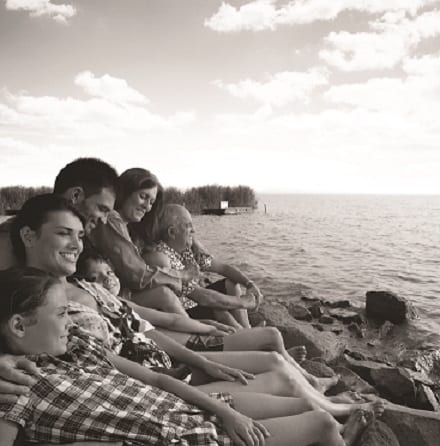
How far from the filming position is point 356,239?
100 feet

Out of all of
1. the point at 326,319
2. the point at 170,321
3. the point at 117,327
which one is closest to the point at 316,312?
the point at 326,319

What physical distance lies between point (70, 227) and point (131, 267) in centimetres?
109

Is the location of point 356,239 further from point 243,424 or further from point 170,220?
point 243,424

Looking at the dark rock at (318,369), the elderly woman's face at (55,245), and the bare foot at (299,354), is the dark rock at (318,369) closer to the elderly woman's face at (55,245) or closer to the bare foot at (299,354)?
the bare foot at (299,354)

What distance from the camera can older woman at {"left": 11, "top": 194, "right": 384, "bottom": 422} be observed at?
103 inches

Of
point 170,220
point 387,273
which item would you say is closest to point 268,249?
point 387,273

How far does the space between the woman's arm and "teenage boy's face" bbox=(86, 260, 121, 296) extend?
4.76 feet

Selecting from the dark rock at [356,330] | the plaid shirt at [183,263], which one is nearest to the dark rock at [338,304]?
the dark rock at [356,330]

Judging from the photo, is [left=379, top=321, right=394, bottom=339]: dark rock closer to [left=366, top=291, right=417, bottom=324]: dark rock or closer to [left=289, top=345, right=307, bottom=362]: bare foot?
[left=366, top=291, right=417, bottom=324]: dark rock

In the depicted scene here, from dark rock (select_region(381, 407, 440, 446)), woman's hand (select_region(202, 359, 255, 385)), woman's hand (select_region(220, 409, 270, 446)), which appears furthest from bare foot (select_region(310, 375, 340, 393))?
woman's hand (select_region(220, 409, 270, 446))

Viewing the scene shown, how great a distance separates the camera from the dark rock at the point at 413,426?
10.8ft

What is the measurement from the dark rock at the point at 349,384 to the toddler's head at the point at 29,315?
2.74 metres

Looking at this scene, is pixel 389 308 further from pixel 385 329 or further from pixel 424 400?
pixel 424 400

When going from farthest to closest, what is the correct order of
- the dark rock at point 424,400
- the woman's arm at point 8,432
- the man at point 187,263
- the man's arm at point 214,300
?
the dark rock at point 424,400 < the man's arm at point 214,300 < the man at point 187,263 < the woman's arm at point 8,432
